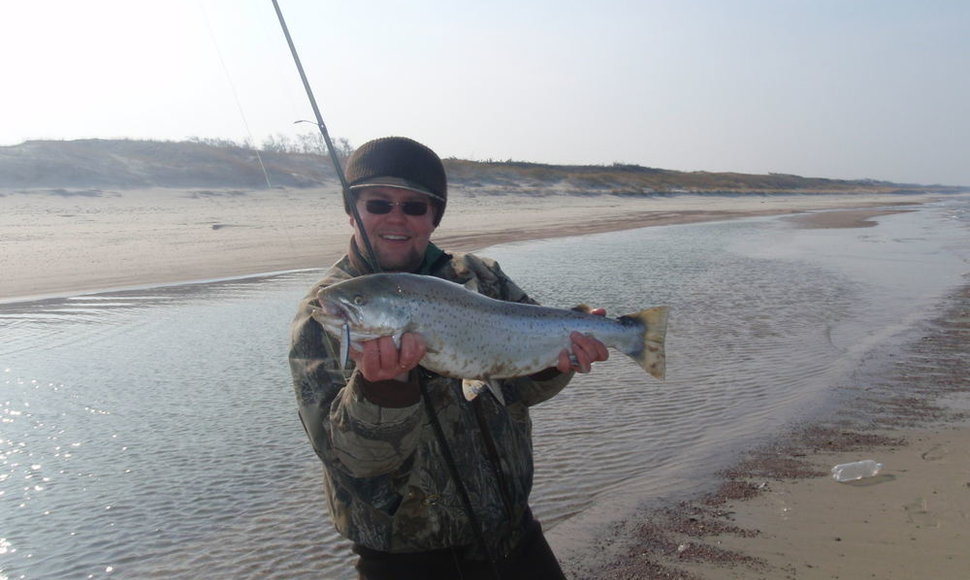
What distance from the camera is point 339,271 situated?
3.17 m

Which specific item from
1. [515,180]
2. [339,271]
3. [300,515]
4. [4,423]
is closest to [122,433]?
[4,423]

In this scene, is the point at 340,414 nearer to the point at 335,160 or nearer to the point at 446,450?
the point at 446,450

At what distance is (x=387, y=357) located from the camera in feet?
8.47

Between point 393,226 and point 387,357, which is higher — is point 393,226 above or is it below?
above

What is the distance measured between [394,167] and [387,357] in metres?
0.96

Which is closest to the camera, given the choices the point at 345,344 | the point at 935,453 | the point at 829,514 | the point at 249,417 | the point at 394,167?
the point at 345,344

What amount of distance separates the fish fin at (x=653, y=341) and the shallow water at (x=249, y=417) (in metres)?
1.98

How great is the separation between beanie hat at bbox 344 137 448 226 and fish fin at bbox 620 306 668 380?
3.81 ft

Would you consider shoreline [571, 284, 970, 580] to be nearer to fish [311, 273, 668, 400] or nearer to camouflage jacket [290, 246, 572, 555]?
camouflage jacket [290, 246, 572, 555]

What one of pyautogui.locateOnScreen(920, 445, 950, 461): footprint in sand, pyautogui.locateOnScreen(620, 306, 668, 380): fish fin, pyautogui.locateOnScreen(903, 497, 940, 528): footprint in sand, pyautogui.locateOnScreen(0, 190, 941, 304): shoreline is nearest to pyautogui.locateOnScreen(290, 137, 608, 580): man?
pyautogui.locateOnScreen(620, 306, 668, 380): fish fin

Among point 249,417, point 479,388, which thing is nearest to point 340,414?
point 479,388

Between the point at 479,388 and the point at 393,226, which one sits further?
the point at 393,226

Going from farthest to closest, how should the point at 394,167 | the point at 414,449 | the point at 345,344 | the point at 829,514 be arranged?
the point at 829,514
the point at 394,167
the point at 414,449
the point at 345,344

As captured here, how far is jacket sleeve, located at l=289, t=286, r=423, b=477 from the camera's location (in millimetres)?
2570
